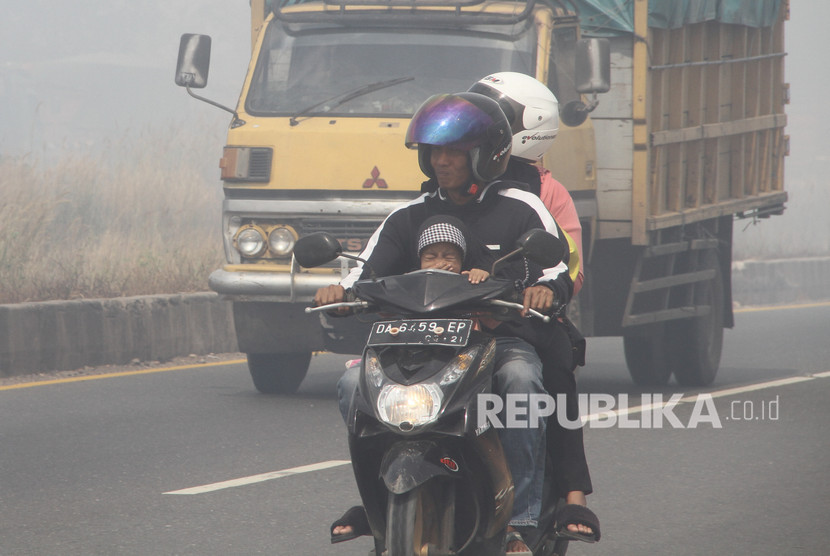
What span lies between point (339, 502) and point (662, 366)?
5247mm

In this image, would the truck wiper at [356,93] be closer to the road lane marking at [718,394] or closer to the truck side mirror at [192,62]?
the truck side mirror at [192,62]

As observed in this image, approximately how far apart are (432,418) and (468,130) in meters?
1.11

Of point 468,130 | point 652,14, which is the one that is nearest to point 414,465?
point 468,130

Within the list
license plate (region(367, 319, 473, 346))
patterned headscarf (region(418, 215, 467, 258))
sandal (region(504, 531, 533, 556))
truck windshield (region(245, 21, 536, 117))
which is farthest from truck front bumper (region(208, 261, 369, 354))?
license plate (region(367, 319, 473, 346))

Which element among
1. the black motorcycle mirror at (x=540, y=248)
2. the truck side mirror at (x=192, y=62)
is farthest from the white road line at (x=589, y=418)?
the truck side mirror at (x=192, y=62)

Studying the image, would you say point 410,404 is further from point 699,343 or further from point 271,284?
point 699,343

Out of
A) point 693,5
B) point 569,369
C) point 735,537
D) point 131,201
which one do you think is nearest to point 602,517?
point 735,537

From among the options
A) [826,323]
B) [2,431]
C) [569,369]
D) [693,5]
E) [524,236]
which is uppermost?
[693,5]

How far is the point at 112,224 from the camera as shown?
65.6 ft

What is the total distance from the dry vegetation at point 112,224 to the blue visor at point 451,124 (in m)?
7.89

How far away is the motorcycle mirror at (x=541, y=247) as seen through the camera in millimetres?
4449

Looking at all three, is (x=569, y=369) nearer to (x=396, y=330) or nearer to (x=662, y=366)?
(x=396, y=330)

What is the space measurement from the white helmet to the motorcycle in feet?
6.78

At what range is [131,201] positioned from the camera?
2138 centimetres
